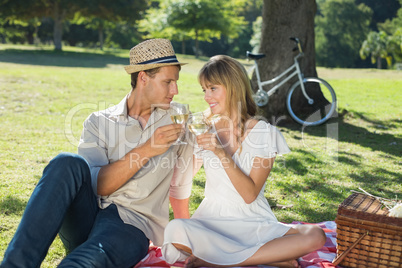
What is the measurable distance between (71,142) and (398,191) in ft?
18.2

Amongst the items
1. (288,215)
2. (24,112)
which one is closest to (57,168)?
(288,215)

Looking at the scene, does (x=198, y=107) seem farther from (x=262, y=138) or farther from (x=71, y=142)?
(x=262, y=138)

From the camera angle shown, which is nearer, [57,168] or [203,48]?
[57,168]

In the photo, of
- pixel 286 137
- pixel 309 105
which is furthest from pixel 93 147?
pixel 309 105

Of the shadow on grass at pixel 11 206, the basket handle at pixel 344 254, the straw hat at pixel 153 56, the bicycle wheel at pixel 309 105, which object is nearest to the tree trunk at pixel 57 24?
the bicycle wheel at pixel 309 105

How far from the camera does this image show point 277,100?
32.2 ft

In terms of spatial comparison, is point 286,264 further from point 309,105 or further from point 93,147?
point 309,105

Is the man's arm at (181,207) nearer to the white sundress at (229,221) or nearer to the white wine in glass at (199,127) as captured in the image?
the white sundress at (229,221)

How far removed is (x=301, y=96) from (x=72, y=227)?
24.8 feet

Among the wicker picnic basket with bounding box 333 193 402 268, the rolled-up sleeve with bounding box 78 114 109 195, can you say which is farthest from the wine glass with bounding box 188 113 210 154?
the wicker picnic basket with bounding box 333 193 402 268

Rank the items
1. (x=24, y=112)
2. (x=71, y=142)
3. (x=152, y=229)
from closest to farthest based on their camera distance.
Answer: (x=152, y=229) < (x=71, y=142) < (x=24, y=112)

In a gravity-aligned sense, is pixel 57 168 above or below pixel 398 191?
above

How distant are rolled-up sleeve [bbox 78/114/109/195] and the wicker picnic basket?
1819 millimetres

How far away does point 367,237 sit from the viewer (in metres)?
3.19
